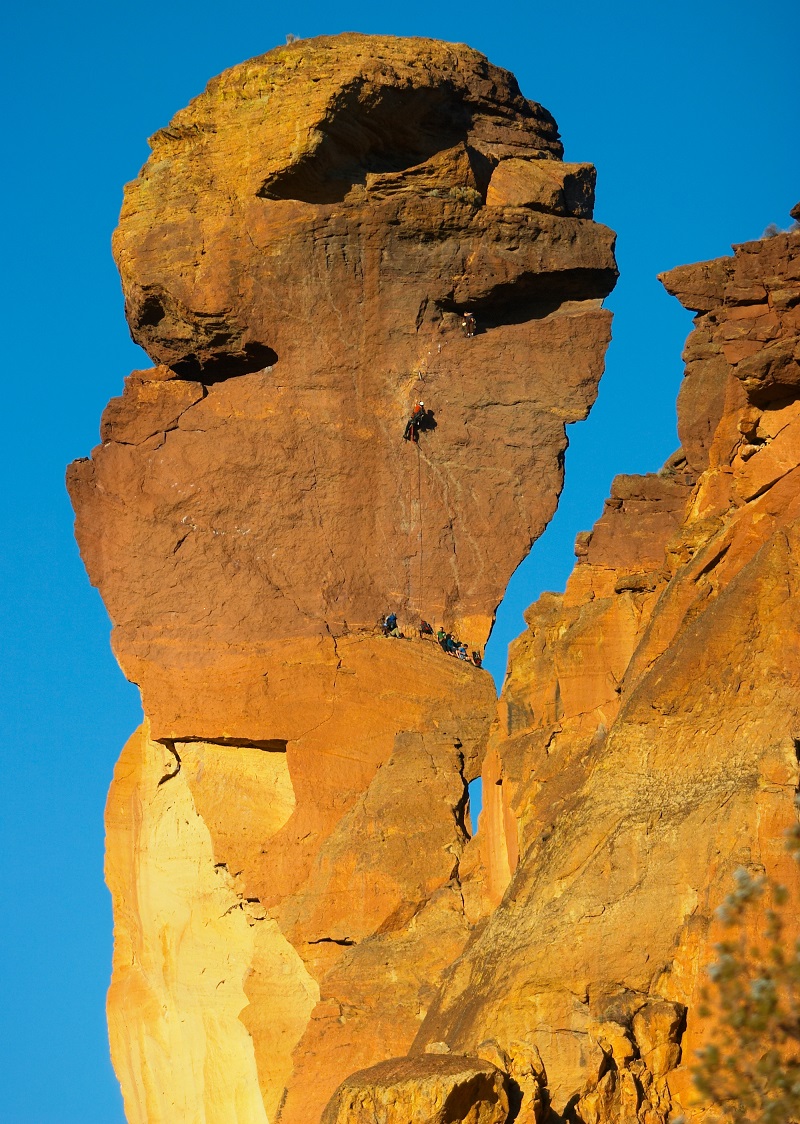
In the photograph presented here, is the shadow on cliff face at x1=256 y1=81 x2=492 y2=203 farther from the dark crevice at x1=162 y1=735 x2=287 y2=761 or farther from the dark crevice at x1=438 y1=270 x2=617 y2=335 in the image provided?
the dark crevice at x1=162 y1=735 x2=287 y2=761

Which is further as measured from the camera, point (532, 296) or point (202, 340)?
point (532, 296)

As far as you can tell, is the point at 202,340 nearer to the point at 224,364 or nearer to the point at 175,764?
the point at 224,364

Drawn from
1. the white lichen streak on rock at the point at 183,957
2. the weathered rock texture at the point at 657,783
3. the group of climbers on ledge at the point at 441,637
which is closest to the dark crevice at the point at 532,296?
the weathered rock texture at the point at 657,783

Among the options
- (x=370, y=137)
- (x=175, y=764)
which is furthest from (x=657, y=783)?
(x=370, y=137)

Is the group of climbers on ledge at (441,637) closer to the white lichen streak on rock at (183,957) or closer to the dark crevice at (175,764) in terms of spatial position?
the white lichen streak on rock at (183,957)

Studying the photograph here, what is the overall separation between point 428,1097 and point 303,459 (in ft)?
41.6

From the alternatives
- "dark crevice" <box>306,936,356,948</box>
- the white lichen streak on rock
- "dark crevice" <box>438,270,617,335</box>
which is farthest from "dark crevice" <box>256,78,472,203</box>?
"dark crevice" <box>306,936,356,948</box>

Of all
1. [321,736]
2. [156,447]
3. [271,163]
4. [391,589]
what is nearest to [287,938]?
[321,736]

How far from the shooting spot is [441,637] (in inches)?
1283

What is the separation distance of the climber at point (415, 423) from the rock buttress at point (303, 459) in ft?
0.56

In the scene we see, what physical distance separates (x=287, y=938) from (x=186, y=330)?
9.15 m

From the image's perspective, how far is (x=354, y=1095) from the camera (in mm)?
22875

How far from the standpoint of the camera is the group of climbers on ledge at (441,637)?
32469 millimetres

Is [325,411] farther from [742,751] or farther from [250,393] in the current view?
[742,751]
